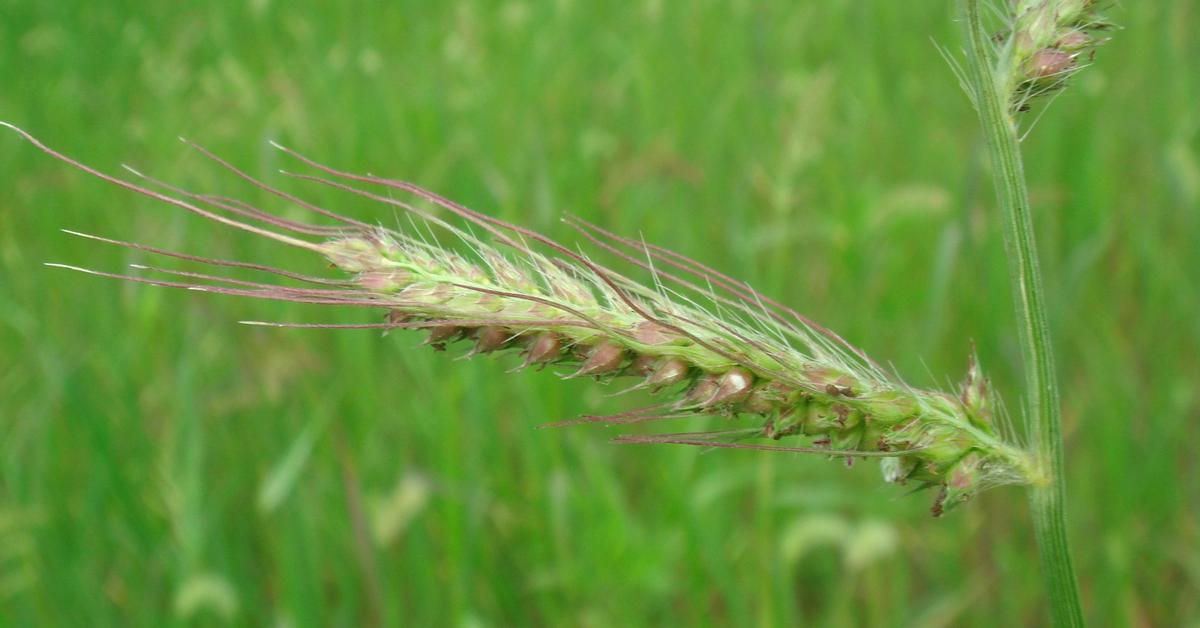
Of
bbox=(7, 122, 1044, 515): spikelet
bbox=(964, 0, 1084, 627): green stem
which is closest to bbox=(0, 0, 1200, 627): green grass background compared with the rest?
bbox=(7, 122, 1044, 515): spikelet

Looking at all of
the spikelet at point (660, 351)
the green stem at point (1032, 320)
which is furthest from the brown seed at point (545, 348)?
the green stem at point (1032, 320)

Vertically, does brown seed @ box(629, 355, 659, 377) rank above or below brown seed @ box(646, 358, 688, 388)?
above

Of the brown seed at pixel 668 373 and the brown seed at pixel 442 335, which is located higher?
the brown seed at pixel 442 335

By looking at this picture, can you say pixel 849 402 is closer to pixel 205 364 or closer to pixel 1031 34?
pixel 1031 34

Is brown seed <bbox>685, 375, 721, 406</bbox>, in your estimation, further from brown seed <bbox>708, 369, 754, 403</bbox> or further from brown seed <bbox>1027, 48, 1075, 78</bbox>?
brown seed <bbox>1027, 48, 1075, 78</bbox>

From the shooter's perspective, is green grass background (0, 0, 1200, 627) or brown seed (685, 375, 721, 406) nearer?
brown seed (685, 375, 721, 406)

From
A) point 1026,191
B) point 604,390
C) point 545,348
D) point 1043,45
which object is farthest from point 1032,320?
point 604,390

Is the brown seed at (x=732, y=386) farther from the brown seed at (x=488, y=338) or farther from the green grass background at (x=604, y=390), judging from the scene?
the green grass background at (x=604, y=390)
